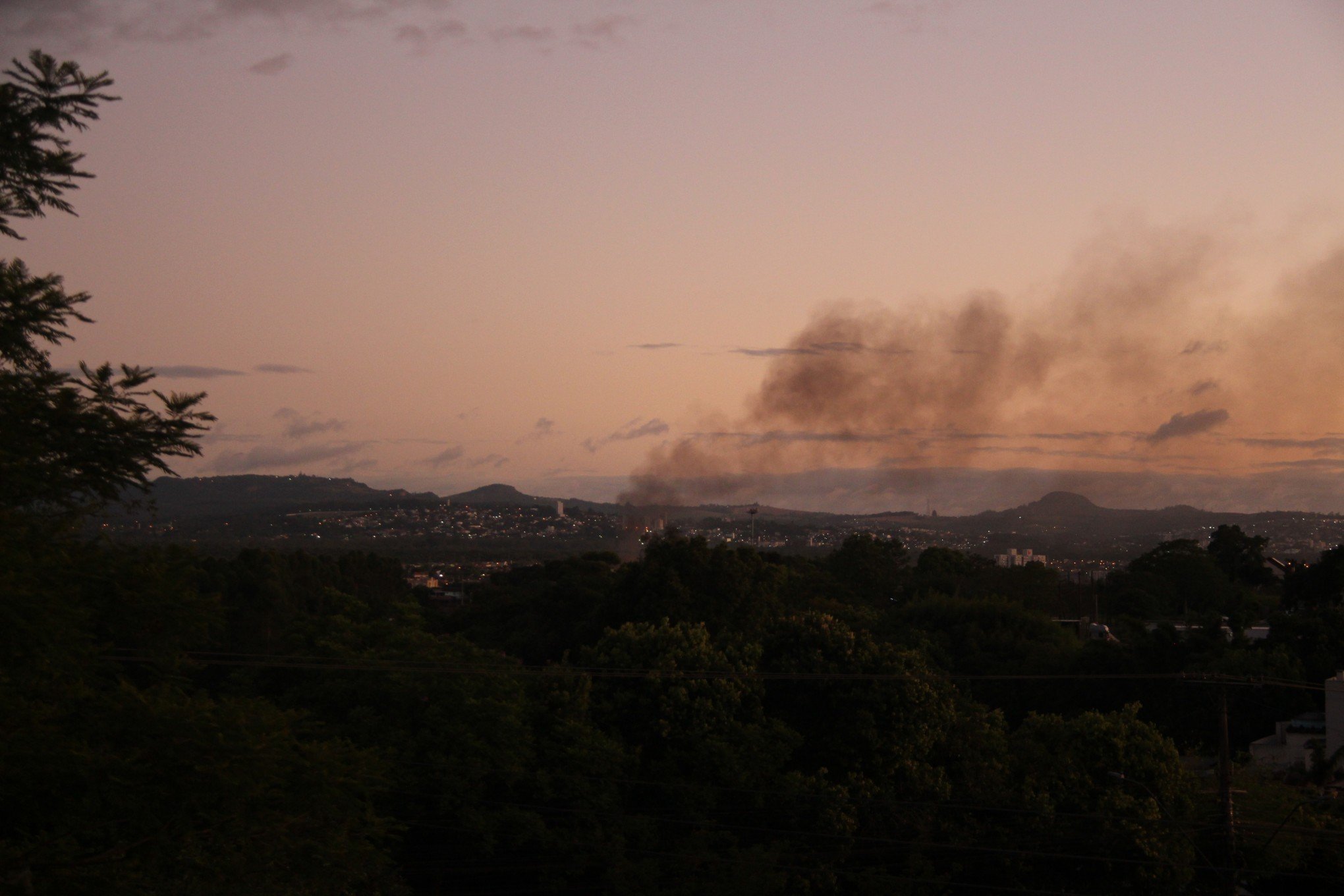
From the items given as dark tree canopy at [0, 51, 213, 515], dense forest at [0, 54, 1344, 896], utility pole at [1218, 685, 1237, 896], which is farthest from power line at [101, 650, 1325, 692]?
dark tree canopy at [0, 51, 213, 515]

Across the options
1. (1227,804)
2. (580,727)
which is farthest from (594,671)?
(1227,804)

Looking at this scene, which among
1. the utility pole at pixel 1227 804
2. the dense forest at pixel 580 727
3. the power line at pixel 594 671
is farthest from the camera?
the power line at pixel 594 671

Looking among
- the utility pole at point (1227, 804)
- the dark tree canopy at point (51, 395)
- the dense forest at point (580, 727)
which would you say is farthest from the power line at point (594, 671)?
the dark tree canopy at point (51, 395)

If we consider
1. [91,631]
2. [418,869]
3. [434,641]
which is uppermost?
[91,631]

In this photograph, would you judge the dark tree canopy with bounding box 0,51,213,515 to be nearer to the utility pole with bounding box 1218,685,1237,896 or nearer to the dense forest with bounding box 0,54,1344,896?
the dense forest with bounding box 0,54,1344,896

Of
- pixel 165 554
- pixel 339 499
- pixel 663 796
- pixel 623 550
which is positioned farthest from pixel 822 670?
pixel 339 499

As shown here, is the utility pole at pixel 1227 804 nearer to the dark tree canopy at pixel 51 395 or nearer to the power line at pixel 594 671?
the power line at pixel 594 671

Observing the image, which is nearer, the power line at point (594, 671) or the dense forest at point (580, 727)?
the dense forest at point (580, 727)

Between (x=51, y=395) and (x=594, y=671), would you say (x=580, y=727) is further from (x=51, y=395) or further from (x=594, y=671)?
(x=51, y=395)

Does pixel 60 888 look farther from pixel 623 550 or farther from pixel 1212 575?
pixel 623 550
